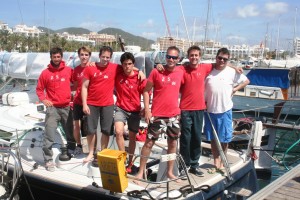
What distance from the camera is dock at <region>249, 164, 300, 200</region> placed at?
5172 mm

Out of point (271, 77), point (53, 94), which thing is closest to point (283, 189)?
point (53, 94)

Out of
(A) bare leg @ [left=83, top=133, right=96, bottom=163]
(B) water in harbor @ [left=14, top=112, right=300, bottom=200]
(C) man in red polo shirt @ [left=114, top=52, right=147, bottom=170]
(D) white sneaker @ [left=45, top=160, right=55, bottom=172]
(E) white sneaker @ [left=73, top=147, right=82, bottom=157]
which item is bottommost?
(B) water in harbor @ [left=14, top=112, right=300, bottom=200]

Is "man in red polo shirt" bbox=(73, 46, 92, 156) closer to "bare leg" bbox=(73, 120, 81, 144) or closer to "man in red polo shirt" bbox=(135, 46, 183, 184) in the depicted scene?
"bare leg" bbox=(73, 120, 81, 144)

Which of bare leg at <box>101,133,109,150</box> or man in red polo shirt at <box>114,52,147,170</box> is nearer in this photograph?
man in red polo shirt at <box>114,52,147,170</box>

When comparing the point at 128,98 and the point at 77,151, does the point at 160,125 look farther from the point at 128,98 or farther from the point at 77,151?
the point at 77,151

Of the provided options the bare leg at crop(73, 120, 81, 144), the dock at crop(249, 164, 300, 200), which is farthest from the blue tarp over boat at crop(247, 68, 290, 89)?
the bare leg at crop(73, 120, 81, 144)

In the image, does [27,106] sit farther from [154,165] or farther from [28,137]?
[154,165]

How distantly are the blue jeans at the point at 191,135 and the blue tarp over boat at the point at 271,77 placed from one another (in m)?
14.9

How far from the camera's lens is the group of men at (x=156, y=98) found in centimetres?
505

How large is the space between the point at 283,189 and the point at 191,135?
1.63 meters

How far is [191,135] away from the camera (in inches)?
217

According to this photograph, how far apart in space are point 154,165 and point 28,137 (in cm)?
261

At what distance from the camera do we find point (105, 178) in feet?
15.5

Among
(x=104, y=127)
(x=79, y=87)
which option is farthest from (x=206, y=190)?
(x=79, y=87)
